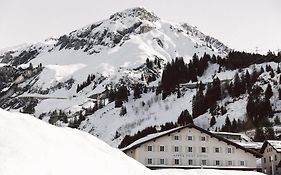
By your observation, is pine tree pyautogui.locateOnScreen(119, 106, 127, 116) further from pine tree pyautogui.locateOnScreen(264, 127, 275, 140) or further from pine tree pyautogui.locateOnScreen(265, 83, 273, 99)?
pine tree pyautogui.locateOnScreen(264, 127, 275, 140)

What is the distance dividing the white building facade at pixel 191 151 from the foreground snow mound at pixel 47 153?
47256mm

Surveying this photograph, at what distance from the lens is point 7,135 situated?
13.4 meters

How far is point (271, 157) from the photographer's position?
222 ft

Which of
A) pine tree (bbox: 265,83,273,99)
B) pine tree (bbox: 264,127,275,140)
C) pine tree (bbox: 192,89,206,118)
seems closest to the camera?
pine tree (bbox: 264,127,275,140)

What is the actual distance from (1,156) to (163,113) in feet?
388

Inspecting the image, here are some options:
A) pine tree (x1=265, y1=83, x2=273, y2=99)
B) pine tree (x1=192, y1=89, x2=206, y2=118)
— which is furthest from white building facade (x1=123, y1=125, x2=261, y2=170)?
pine tree (x1=192, y1=89, x2=206, y2=118)

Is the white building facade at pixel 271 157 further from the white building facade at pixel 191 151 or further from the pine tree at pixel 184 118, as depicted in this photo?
the pine tree at pixel 184 118

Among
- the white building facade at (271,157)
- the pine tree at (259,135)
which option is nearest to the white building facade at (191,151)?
the white building facade at (271,157)

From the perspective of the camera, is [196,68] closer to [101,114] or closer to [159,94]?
[159,94]

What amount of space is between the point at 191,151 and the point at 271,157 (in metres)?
11.1

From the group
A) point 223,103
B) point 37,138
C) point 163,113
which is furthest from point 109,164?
point 163,113

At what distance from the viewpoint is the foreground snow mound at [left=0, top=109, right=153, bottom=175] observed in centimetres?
1221

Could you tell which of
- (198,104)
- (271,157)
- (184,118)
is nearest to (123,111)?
(198,104)

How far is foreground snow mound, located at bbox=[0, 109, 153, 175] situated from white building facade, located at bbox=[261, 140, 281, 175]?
54863 mm
